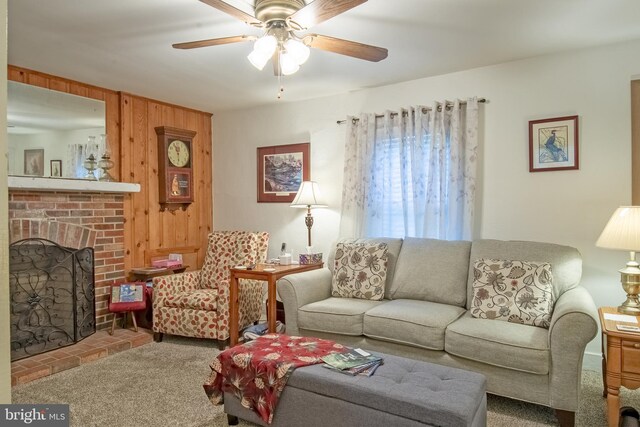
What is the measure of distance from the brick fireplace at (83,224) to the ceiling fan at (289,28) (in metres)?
2.13

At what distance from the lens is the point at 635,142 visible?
2875mm

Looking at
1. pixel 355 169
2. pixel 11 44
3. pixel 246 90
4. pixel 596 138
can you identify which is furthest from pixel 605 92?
pixel 11 44

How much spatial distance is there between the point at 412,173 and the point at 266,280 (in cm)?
160

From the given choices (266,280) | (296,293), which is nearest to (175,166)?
(266,280)

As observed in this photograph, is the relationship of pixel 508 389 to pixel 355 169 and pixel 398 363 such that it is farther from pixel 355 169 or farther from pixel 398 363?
pixel 355 169

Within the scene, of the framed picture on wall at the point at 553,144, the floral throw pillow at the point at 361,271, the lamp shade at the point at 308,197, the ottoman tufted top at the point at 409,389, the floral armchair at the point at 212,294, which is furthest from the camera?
the lamp shade at the point at 308,197

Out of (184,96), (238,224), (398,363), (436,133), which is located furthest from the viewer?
(238,224)

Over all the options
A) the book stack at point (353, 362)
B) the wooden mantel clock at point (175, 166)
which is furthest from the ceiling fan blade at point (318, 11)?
the wooden mantel clock at point (175, 166)

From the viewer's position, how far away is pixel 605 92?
9.73 feet

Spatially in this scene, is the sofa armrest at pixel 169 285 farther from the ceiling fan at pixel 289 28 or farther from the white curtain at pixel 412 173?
the ceiling fan at pixel 289 28

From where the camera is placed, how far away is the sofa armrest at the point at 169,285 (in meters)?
3.73

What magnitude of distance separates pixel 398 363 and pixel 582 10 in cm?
231

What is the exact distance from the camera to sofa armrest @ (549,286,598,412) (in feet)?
7.03

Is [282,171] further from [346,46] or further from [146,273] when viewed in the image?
[346,46]
